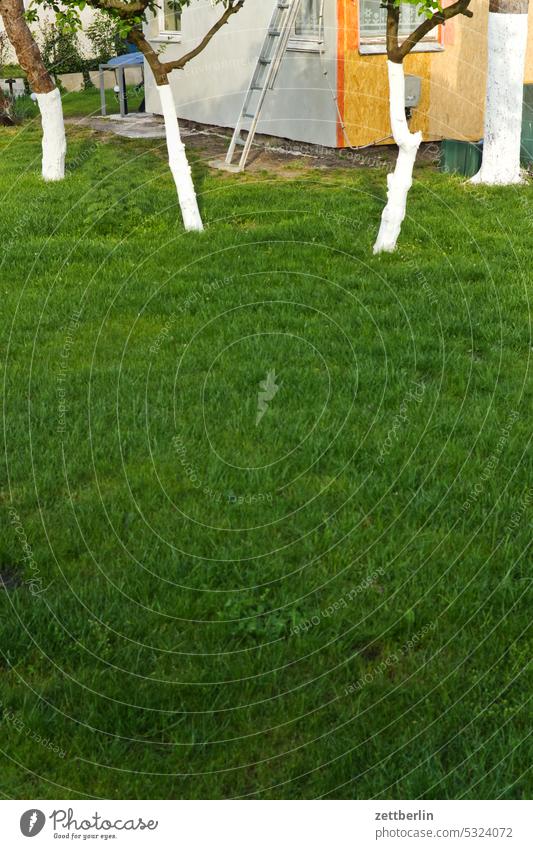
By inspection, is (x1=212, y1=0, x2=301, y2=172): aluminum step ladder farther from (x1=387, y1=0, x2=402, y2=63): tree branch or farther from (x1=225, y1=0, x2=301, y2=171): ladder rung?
(x1=387, y1=0, x2=402, y2=63): tree branch

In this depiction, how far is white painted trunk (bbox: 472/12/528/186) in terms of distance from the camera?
13.1 metres

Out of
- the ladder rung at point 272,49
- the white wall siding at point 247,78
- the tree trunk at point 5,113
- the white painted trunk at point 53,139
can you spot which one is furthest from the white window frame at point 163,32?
the white painted trunk at point 53,139

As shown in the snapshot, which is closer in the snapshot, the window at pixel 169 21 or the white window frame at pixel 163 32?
the white window frame at pixel 163 32

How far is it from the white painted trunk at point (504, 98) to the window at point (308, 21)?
4.23 meters

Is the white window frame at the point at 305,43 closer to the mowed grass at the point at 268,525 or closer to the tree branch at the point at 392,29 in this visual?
the tree branch at the point at 392,29

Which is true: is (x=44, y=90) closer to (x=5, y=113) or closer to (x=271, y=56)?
(x=271, y=56)

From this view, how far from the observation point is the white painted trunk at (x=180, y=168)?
35.7ft

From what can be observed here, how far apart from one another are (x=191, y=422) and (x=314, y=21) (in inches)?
483

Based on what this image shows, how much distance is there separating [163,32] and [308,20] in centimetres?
679

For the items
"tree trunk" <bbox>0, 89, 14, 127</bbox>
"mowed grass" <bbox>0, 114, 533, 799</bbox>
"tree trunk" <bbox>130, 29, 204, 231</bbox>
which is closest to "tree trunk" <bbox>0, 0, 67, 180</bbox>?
"tree trunk" <bbox>130, 29, 204, 231</bbox>

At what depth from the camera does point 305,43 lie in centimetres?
1683

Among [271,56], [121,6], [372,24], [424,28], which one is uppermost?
[121,6]

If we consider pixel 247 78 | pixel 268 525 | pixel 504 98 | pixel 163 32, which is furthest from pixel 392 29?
pixel 163 32
